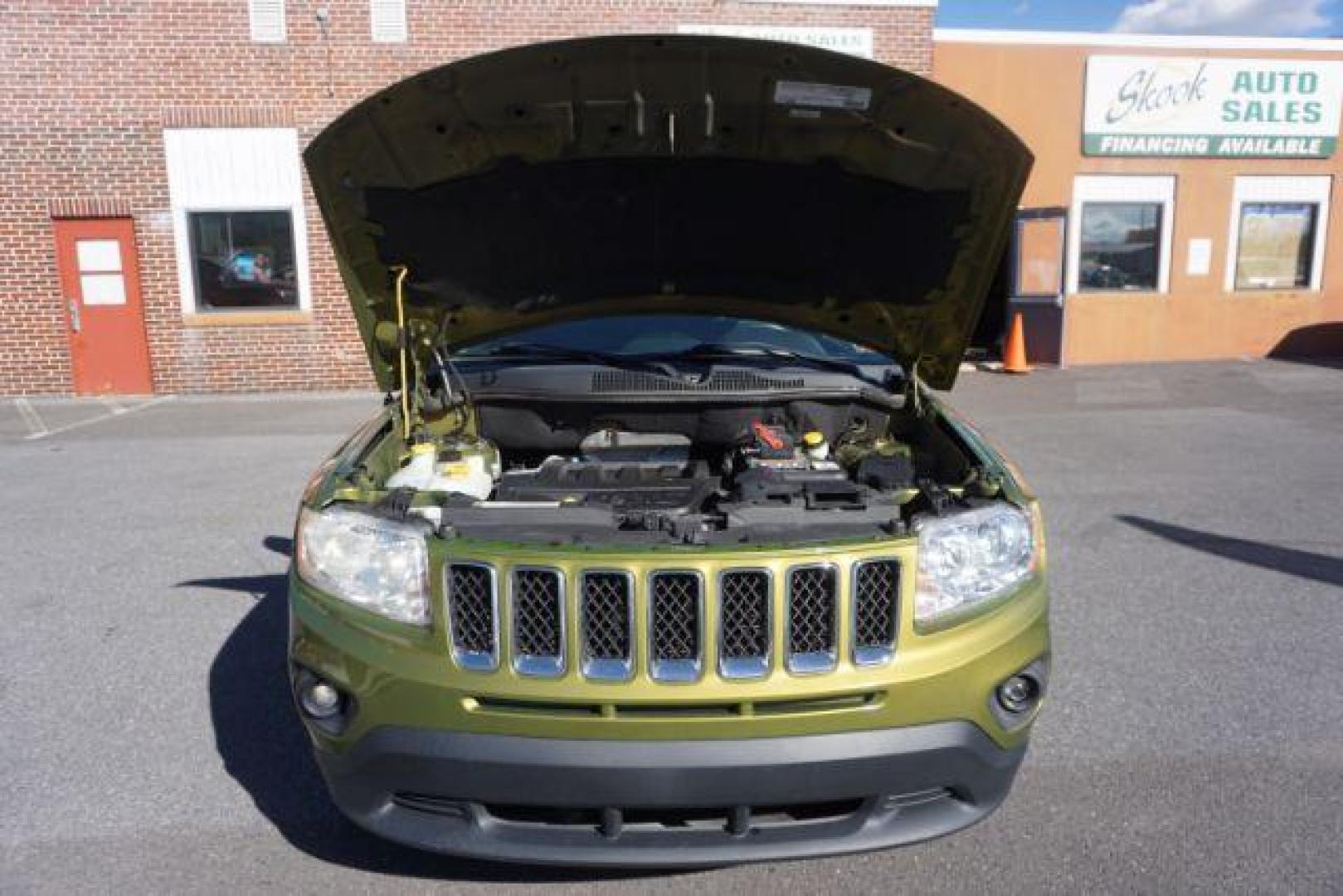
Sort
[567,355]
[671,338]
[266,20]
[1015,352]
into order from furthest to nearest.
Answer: [1015,352] → [266,20] → [671,338] → [567,355]

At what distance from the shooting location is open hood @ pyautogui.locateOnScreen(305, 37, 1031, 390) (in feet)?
9.31

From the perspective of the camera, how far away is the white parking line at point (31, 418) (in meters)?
9.86

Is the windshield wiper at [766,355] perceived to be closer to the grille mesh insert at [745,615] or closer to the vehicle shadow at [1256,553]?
the grille mesh insert at [745,615]

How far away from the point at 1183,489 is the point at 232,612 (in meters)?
6.36

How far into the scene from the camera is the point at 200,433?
31.9 feet

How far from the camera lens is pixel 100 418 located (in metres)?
10.7

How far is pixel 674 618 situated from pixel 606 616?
165 millimetres

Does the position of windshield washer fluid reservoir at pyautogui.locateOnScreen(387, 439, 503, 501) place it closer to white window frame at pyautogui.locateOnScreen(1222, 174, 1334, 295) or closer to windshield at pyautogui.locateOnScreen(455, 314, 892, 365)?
windshield at pyautogui.locateOnScreen(455, 314, 892, 365)

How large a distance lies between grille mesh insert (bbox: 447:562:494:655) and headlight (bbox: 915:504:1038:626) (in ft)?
3.43

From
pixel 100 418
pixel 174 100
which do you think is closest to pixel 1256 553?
pixel 100 418

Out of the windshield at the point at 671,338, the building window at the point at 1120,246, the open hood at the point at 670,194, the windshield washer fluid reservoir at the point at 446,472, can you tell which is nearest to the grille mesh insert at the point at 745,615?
the windshield washer fluid reservoir at the point at 446,472

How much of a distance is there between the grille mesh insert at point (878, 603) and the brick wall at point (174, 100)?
34.9 ft

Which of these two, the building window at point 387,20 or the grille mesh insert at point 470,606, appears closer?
the grille mesh insert at point 470,606

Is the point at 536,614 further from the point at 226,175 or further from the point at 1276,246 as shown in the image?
the point at 1276,246
